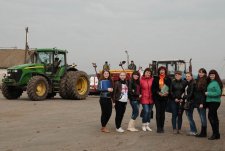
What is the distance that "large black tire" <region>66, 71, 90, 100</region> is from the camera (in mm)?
22359

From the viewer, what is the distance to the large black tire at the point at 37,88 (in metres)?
20.7

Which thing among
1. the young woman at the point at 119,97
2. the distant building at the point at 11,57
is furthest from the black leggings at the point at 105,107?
the distant building at the point at 11,57

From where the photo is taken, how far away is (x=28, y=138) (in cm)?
998

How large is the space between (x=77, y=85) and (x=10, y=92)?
3498mm

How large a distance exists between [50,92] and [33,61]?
186 centimetres

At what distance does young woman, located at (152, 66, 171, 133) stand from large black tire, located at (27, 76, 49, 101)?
10.6 metres

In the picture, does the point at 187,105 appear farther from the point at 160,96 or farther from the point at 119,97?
the point at 119,97

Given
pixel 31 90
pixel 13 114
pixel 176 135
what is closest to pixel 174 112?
pixel 176 135

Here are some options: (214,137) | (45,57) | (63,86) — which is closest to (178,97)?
(214,137)

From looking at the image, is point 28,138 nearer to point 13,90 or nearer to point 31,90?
point 31,90

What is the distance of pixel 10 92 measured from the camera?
22922 mm

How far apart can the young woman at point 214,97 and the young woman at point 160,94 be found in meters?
1.19

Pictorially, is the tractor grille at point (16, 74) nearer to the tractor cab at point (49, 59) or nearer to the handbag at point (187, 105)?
the tractor cab at point (49, 59)

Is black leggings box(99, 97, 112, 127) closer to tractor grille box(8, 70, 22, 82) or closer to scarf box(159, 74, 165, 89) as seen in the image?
scarf box(159, 74, 165, 89)
